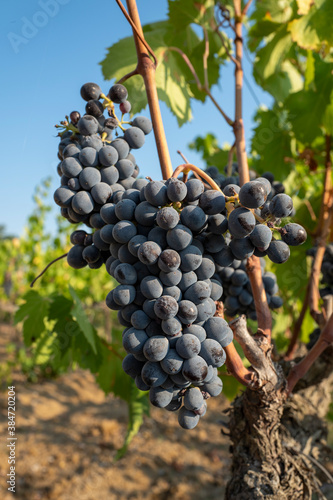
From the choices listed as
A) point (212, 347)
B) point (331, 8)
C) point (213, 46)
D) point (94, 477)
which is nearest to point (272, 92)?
point (213, 46)

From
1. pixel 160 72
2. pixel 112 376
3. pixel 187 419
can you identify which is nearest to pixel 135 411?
pixel 112 376

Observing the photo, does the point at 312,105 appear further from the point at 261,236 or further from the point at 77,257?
the point at 77,257

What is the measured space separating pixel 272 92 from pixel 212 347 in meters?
1.80

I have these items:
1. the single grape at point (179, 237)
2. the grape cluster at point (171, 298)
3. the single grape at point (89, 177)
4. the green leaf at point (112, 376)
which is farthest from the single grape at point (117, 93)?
the green leaf at point (112, 376)

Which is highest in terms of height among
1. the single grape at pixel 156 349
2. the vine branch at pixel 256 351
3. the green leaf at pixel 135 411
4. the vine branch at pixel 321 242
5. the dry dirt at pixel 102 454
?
the vine branch at pixel 321 242

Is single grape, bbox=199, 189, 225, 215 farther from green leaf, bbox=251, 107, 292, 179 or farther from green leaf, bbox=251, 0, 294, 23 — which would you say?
green leaf, bbox=251, 0, 294, 23

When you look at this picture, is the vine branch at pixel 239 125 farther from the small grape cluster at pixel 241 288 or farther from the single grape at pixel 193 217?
the single grape at pixel 193 217

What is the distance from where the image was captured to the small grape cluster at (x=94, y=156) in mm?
923

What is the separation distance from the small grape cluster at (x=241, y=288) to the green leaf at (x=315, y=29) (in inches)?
37.4

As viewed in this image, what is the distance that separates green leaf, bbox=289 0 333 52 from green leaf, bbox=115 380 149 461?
173 cm

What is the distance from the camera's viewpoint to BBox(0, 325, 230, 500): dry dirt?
3643mm

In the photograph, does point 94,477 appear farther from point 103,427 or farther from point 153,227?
point 153,227

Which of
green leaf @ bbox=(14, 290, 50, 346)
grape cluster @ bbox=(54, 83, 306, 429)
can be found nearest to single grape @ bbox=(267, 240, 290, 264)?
grape cluster @ bbox=(54, 83, 306, 429)

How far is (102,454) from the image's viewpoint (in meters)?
4.29
